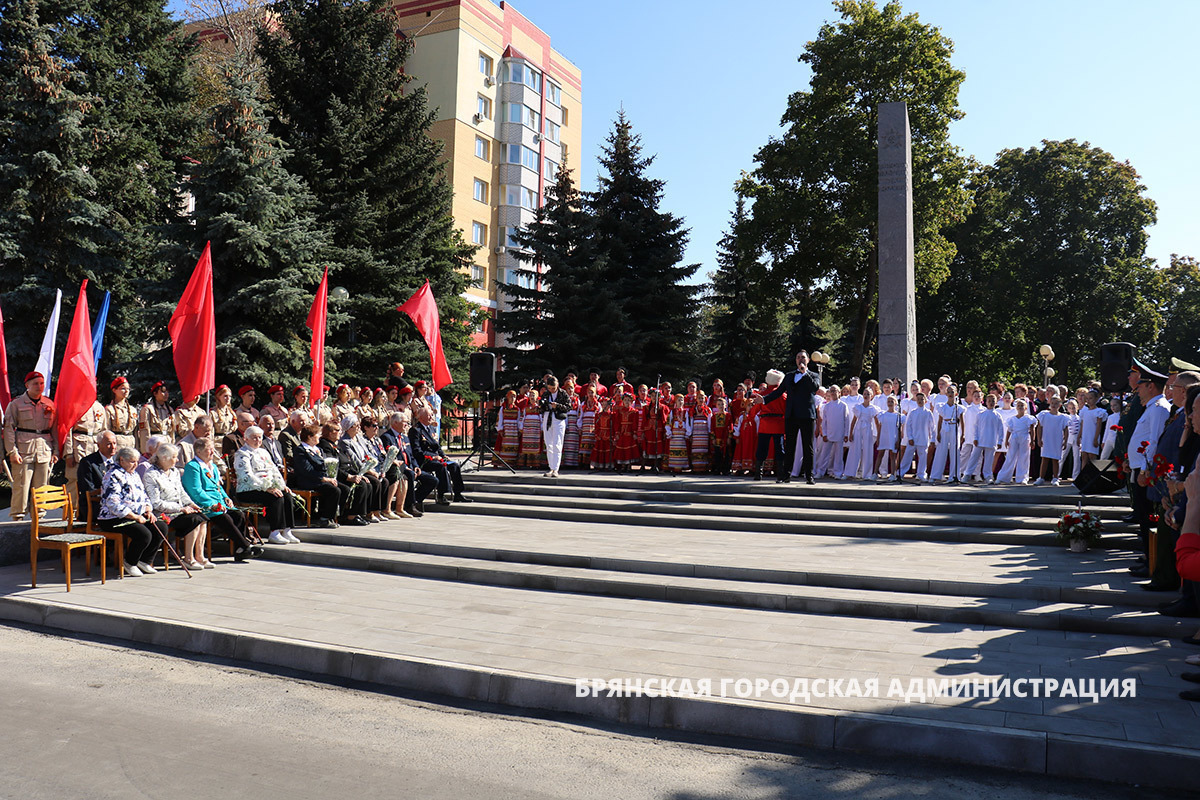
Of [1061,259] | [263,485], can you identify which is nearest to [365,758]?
[263,485]

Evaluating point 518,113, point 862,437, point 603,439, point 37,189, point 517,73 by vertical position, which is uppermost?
point 517,73

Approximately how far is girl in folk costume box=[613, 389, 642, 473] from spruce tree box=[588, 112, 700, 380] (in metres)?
9.74

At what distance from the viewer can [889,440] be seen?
15.3 metres

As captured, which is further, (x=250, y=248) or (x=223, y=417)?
(x=250, y=248)

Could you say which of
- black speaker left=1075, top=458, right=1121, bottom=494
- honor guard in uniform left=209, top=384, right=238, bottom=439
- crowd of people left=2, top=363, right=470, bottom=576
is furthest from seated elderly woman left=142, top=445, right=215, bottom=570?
black speaker left=1075, top=458, right=1121, bottom=494

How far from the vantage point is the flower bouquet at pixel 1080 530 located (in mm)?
9648

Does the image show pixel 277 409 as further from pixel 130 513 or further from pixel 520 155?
pixel 520 155

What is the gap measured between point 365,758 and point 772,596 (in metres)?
4.37

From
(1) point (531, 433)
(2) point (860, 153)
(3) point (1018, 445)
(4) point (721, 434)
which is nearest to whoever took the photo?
(3) point (1018, 445)

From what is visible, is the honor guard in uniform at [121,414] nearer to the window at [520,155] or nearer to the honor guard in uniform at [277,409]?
the honor guard in uniform at [277,409]

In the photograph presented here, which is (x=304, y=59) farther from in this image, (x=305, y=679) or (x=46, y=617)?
(x=305, y=679)

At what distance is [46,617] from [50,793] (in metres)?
4.48

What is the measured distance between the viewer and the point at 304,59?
24.4 meters

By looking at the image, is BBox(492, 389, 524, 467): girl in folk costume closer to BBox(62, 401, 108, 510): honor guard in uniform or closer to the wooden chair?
BBox(62, 401, 108, 510): honor guard in uniform
